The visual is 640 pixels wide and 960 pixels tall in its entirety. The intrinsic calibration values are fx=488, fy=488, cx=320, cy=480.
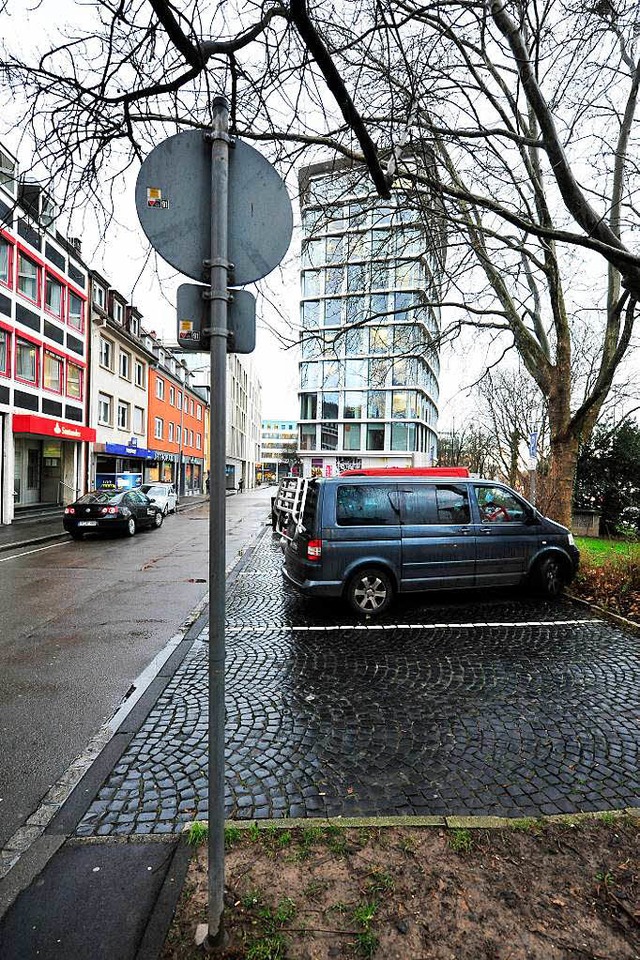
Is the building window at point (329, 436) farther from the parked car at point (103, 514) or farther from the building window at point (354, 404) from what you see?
the parked car at point (103, 514)

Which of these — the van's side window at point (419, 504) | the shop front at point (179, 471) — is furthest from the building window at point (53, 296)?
the van's side window at point (419, 504)

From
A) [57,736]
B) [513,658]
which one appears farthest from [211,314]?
[513,658]

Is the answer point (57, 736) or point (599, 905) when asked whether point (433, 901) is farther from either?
point (57, 736)

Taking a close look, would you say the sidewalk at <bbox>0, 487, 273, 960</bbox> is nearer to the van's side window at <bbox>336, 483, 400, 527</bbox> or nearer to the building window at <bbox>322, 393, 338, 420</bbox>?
the van's side window at <bbox>336, 483, 400, 527</bbox>

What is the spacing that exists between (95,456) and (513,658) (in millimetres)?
24961

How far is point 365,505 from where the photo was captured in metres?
6.72

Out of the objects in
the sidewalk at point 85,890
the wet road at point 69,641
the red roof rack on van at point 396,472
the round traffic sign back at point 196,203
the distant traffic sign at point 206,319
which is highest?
the round traffic sign back at point 196,203

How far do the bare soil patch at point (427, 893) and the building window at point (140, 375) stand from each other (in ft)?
105

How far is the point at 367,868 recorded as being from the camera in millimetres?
2207

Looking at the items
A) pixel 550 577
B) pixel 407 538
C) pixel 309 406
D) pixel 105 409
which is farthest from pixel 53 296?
pixel 309 406

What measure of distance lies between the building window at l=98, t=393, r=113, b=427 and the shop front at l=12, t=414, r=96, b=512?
2.49 meters

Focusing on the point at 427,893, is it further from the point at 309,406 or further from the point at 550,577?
the point at 309,406

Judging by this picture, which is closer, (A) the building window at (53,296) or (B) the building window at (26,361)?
(B) the building window at (26,361)

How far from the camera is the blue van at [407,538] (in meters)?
6.52
